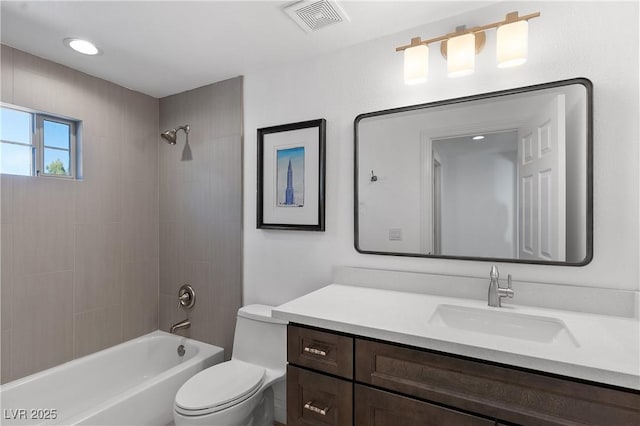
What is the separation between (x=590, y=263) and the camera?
4.41 ft

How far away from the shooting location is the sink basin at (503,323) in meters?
1.25

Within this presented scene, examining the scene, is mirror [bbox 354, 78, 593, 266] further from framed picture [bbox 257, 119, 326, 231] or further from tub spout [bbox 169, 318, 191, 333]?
tub spout [bbox 169, 318, 191, 333]

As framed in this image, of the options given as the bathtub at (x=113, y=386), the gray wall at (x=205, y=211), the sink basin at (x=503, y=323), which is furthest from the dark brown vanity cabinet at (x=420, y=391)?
the gray wall at (x=205, y=211)

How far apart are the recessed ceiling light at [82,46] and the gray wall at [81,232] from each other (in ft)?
1.08

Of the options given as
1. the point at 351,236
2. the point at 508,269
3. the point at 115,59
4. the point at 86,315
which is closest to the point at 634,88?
the point at 508,269

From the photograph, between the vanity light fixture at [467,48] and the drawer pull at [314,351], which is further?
the vanity light fixture at [467,48]

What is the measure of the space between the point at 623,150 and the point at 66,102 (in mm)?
2960

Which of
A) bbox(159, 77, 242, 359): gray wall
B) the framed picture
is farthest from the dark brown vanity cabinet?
bbox(159, 77, 242, 359): gray wall

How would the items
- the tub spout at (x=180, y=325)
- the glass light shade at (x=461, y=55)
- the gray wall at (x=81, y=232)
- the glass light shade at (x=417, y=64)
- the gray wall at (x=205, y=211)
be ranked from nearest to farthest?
1. the glass light shade at (x=461, y=55)
2. the glass light shade at (x=417, y=64)
3. the gray wall at (x=81, y=232)
4. the gray wall at (x=205, y=211)
5. the tub spout at (x=180, y=325)

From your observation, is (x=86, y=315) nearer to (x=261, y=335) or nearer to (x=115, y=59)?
(x=261, y=335)

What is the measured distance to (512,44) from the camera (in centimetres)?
138

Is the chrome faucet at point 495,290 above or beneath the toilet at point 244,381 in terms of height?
above

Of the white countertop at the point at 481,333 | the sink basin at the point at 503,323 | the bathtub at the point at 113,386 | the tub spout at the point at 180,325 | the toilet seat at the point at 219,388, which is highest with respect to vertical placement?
the white countertop at the point at 481,333

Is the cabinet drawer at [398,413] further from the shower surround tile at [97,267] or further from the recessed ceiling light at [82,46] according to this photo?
the recessed ceiling light at [82,46]
